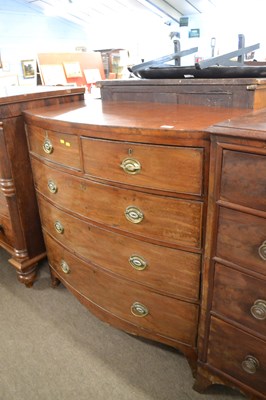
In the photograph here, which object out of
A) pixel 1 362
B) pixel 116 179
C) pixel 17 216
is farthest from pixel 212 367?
pixel 17 216

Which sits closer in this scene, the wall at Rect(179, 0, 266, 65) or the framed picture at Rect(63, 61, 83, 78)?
the framed picture at Rect(63, 61, 83, 78)

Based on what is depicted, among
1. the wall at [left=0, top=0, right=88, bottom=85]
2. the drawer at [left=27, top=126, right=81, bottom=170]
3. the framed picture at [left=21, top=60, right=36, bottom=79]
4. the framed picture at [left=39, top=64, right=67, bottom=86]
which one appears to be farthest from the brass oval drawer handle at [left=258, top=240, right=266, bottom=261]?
the wall at [left=0, top=0, right=88, bottom=85]

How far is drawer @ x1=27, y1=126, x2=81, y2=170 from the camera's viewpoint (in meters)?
1.09

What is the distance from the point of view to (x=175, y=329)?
1136 millimetres

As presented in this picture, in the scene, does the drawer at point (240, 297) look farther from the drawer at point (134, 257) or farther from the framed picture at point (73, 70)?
the framed picture at point (73, 70)

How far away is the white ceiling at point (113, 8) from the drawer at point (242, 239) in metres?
6.37

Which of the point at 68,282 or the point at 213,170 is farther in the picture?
the point at 68,282

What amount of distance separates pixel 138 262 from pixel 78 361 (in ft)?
1.83

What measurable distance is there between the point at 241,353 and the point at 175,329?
0.25 meters

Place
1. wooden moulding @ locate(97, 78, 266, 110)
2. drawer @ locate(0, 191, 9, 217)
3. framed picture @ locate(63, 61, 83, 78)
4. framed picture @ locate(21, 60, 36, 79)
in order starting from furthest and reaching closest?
framed picture @ locate(21, 60, 36, 79), framed picture @ locate(63, 61, 83, 78), drawer @ locate(0, 191, 9, 217), wooden moulding @ locate(97, 78, 266, 110)

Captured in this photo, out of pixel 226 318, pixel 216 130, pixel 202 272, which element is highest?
pixel 216 130

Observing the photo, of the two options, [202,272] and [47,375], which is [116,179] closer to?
[202,272]

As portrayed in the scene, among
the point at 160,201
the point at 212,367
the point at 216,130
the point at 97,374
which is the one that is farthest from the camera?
the point at 97,374

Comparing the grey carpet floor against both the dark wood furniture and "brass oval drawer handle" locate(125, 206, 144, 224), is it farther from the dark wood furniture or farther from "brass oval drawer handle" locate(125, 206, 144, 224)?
"brass oval drawer handle" locate(125, 206, 144, 224)
